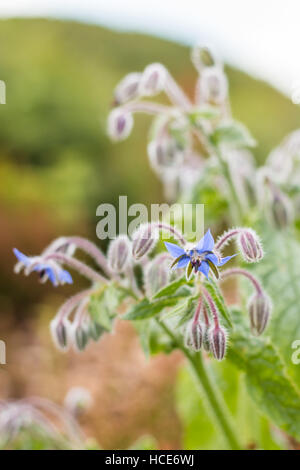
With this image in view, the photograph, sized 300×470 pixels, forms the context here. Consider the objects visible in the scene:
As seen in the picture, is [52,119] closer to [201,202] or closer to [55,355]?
[55,355]

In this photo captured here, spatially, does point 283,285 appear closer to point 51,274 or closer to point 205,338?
point 205,338

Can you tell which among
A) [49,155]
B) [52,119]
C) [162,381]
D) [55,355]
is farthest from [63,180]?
[162,381]

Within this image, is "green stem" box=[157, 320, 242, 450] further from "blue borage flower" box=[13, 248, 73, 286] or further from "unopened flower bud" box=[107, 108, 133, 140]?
"unopened flower bud" box=[107, 108, 133, 140]

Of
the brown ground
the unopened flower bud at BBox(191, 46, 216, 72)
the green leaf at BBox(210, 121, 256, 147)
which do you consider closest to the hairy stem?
the green leaf at BBox(210, 121, 256, 147)

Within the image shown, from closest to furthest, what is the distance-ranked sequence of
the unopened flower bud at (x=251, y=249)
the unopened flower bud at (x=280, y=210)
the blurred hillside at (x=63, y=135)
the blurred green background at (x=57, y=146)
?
the unopened flower bud at (x=251, y=249), the unopened flower bud at (x=280, y=210), the blurred green background at (x=57, y=146), the blurred hillside at (x=63, y=135)

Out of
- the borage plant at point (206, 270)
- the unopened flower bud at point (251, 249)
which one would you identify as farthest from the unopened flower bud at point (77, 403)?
the unopened flower bud at point (251, 249)

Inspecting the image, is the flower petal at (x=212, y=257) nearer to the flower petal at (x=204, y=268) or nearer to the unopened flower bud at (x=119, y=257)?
the flower petal at (x=204, y=268)

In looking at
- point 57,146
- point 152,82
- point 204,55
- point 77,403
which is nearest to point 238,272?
point 152,82
